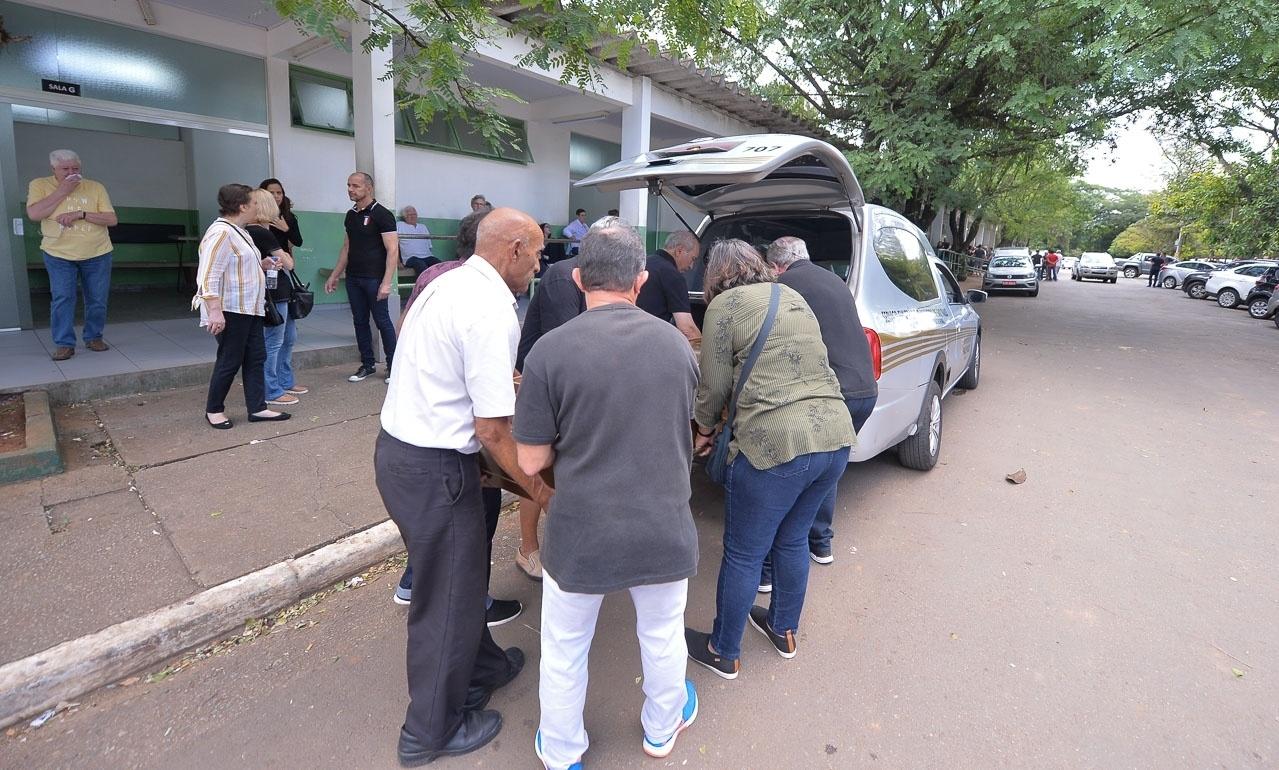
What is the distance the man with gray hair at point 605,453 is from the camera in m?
1.84

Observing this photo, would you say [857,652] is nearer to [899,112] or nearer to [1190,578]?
[1190,578]

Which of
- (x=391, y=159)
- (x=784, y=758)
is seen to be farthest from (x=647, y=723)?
(x=391, y=159)

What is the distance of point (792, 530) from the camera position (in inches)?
105

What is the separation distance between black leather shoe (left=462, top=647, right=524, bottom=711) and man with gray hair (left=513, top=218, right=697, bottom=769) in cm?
48

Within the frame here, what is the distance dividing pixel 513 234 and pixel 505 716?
5.66 ft

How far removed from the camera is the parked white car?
22094 millimetres

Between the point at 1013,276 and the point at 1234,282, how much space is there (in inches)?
281

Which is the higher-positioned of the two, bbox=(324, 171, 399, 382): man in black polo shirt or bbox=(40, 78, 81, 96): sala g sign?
bbox=(40, 78, 81, 96): sala g sign

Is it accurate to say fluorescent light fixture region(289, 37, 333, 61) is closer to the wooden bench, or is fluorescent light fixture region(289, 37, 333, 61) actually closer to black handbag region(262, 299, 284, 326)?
the wooden bench

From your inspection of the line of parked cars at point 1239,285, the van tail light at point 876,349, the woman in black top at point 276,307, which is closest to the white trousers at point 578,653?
the van tail light at point 876,349

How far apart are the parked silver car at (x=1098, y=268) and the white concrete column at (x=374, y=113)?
1560 inches

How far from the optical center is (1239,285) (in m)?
22.2

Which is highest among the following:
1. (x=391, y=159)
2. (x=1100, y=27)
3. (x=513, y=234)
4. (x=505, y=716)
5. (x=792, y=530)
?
(x=1100, y=27)

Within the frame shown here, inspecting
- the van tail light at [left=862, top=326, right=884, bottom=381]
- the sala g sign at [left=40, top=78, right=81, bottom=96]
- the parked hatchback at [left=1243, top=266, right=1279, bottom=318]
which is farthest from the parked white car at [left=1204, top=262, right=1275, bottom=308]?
the sala g sign at [left=40, top=78, right=81, bottom=96]
